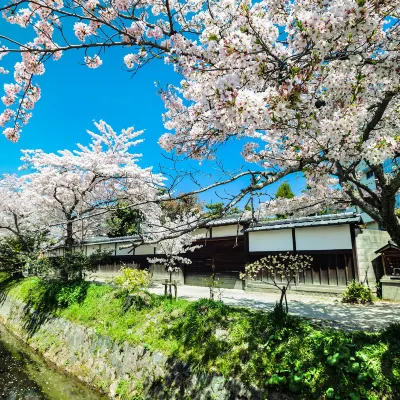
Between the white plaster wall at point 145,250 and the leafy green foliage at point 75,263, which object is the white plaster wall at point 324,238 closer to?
the leafy green foliage at point 75,263

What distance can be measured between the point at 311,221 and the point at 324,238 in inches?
37.3

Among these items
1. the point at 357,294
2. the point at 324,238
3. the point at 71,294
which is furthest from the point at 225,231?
the point at 71,294

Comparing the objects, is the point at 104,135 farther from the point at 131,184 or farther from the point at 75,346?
the point at 75,346

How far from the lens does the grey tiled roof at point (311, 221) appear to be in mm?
12034

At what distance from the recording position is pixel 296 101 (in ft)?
10.5

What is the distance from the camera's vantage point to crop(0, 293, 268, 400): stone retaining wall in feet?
18.1

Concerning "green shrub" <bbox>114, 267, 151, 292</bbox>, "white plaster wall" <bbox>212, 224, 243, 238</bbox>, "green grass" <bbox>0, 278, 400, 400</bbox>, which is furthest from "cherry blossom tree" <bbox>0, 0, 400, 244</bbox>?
"white plaster wall" <bbox>212, 224, 243, 238</bbox>

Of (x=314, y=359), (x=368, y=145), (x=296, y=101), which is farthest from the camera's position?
(x=314, y=359)

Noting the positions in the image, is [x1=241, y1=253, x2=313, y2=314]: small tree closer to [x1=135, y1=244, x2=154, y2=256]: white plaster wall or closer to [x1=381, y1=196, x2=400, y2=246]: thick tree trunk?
[x1=381, y1=196, x2=400, y2=246]: thick tree trunk

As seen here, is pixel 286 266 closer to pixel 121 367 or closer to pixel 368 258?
pixel 368 258

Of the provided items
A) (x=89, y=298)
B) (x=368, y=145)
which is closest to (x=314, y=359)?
(x=368, y=145)

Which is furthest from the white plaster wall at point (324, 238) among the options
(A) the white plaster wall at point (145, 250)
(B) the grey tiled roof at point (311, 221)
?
(A) the white plaster wall at point (145, 250)

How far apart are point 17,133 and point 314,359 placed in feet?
21.8

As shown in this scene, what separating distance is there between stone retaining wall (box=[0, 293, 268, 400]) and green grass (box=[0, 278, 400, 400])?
0.70 ft
